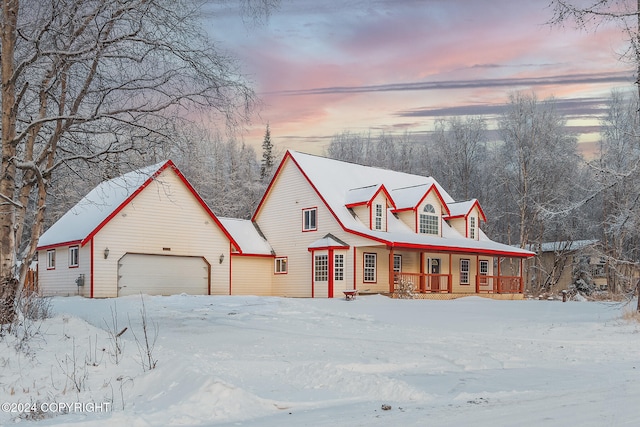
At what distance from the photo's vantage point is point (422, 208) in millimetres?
35250

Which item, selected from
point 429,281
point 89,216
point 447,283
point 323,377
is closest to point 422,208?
point 429,281

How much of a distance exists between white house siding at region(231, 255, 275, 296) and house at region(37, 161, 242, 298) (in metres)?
1.74

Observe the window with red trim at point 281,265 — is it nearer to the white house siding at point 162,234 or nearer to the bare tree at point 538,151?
the white house siding at point 162,234

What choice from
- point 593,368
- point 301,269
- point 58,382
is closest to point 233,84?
point 58,382

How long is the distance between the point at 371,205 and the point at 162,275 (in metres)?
10.9

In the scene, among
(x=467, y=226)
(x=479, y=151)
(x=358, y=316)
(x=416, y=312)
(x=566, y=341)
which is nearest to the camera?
(x=566, y=341)

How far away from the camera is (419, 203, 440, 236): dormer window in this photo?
35.4 m

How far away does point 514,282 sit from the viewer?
129 feet

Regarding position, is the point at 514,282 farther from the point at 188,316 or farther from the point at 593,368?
the point at 593,368

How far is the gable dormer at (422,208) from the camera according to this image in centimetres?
3484

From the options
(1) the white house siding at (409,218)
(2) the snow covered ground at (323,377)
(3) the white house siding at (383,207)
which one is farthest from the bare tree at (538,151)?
(2) the snow covered ground at (323,377)

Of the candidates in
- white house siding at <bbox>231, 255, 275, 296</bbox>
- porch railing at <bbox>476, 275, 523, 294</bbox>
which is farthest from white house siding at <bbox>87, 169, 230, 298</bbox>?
porch railing at <bbox>476, 275, 523, 294</bbox>

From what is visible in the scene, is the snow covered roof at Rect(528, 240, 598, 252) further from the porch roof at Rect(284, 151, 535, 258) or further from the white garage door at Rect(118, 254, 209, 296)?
the white garage door at Rect(118, 254, 209, 296)

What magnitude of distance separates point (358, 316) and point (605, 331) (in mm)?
6616
